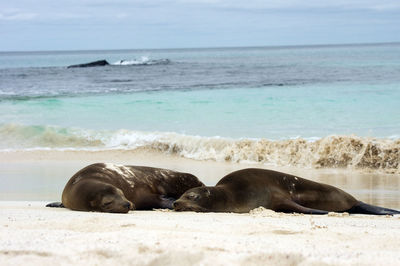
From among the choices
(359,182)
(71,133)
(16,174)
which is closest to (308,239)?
(359,182)

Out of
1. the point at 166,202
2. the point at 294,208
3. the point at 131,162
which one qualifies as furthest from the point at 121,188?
the point at 131,162

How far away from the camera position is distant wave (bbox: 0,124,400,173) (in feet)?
37.3

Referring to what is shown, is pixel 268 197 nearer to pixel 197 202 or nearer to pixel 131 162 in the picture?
pixel 197 202

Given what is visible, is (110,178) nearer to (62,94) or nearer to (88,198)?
(88,198)

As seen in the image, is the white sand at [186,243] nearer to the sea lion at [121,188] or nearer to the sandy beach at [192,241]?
the sandy beach at [192,241]

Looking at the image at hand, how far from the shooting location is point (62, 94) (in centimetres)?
2841

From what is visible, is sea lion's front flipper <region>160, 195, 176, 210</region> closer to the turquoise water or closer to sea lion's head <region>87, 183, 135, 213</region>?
sea lion's head <region>87, 183, 135, 213</region>

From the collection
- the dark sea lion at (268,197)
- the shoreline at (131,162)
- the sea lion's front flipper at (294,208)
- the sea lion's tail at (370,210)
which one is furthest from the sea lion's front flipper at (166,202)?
the sea lion's tail at (370,210)

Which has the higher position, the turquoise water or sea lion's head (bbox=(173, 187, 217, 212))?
sea lion's head (bbox=(173, 187, 217, 212))

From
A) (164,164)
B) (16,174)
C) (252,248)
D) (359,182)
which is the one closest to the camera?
(252,248)

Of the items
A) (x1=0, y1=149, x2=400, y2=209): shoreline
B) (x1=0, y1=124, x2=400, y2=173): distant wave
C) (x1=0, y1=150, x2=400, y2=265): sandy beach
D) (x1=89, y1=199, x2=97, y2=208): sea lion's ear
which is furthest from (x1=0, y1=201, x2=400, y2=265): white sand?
(x1=0, y1=124, x2=400, y2=173): distant wave

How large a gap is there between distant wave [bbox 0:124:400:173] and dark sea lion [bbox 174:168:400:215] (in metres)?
3.97

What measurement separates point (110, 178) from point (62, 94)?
2209 centimetres

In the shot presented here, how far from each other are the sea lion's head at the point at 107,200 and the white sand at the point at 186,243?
1071 millimetres
